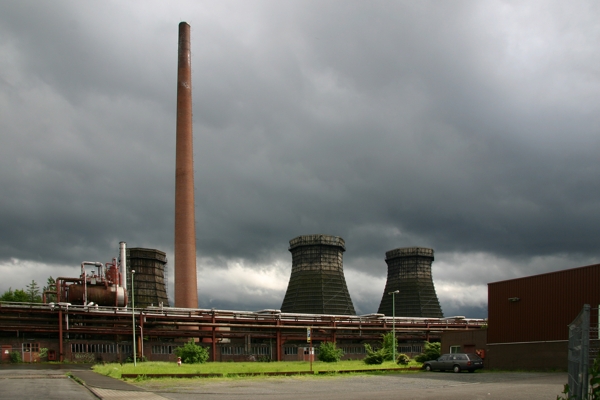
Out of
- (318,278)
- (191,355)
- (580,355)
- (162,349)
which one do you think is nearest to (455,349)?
(191,355)

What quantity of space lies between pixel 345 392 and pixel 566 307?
20.1 m

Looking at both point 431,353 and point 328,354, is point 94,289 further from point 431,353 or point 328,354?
point 431,353

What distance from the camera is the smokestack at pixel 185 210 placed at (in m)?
60.3

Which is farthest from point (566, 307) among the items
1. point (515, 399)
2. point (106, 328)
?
point (106, 328)

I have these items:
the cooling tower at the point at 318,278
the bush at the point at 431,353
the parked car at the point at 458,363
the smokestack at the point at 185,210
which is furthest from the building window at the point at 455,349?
the cooling tower at the point at 318,278

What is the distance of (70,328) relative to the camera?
52719mm

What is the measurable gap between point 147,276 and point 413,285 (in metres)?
47.0

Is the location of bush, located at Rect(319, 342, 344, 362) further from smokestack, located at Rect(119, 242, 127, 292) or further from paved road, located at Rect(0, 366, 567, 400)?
paved road, located at Rect(0, 366, 567, 400)

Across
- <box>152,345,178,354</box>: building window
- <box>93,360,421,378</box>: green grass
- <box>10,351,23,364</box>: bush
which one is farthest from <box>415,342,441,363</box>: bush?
Answer: <box>10,351,23,364</box>: bush

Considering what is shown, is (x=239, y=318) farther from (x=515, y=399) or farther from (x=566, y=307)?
(x=515, y=399)

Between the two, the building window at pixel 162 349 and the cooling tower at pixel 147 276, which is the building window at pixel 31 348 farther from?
the cooling tower at pixel 147 276

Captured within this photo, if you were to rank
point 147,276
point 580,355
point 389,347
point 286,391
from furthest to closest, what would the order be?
point 147,276 → point 389,347 → point 286,391 → point 580,355

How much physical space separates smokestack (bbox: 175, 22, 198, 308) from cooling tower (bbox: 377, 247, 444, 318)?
50231mm

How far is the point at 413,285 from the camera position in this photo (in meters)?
102
